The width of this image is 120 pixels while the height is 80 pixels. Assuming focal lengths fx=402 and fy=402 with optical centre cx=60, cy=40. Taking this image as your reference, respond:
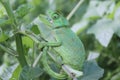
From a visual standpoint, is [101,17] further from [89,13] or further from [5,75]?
[5,75]

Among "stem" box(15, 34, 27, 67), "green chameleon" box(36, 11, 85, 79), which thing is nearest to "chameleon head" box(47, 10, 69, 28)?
"green chameleon" box(36, 11, 85, 79)

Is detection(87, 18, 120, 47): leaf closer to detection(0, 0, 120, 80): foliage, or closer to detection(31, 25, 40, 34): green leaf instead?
detection(0, 0, 120, 80): foliage

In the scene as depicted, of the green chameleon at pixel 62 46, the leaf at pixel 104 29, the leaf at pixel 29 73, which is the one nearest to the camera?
the green chameleon at pixel 62 46

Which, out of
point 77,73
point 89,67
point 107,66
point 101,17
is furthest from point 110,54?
point 77,73

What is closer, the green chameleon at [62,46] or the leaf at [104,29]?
the green chameleon at [62,46]

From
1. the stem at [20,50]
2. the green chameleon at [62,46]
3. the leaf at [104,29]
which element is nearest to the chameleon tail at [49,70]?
the green chameleon at [62,46]

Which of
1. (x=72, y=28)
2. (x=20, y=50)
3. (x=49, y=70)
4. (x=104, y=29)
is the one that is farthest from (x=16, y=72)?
(x=72, y=28)

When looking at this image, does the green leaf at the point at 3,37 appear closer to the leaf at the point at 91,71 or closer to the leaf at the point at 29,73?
the leaf at the point at 29,73
